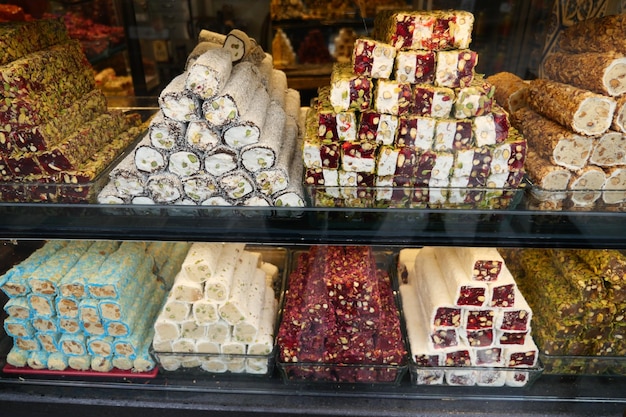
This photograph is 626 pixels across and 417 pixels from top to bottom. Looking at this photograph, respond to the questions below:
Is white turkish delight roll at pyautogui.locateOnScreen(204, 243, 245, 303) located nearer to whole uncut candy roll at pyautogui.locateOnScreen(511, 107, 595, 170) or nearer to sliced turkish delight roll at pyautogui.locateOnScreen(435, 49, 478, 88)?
sliced turkish delight roll at pyautogui.locateOnScreen(435, 49, 478, 88)

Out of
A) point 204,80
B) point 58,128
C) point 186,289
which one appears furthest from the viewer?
point 186,289

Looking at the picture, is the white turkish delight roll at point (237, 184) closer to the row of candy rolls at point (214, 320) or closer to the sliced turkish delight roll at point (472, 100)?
the row of candy rolls at point (214, 320)

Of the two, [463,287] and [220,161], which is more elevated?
[220,161]

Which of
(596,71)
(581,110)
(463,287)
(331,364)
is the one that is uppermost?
(596,71)

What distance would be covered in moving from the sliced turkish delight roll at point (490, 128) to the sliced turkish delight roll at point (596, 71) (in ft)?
1.01

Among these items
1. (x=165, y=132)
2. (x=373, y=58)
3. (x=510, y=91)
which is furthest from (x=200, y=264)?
(x=510, y=91)

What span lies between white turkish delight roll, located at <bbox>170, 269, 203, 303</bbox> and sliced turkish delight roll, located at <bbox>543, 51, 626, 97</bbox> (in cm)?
150

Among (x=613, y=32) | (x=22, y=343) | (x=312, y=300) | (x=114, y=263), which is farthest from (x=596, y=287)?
(x=22, y=343)

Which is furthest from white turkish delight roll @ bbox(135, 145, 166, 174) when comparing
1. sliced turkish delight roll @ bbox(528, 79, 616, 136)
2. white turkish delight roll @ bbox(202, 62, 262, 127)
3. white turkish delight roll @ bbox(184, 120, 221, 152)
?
sliced turkish delight roll @ bbox(528, 79, 616, 136)

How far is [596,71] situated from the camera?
1479mm

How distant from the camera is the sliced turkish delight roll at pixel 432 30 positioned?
1428mm

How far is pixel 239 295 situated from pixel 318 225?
1.72ft

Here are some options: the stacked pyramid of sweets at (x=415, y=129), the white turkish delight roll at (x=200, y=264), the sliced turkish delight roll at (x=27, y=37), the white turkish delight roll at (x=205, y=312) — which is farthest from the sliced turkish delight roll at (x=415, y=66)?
the sliced turkish delight roll at (x=27, y=37)

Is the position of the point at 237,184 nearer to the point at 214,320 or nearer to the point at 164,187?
the point at 164,187
